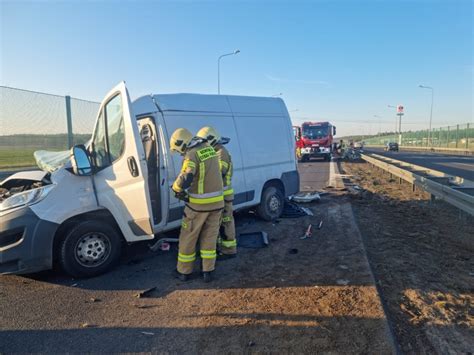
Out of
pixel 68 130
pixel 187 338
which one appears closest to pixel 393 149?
pixel 68 130

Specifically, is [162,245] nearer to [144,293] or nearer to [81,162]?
[144,293]

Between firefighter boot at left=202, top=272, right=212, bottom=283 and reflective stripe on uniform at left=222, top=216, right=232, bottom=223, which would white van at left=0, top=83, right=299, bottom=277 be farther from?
firefighter boot at left=202, top=272, right=212, bottom=283

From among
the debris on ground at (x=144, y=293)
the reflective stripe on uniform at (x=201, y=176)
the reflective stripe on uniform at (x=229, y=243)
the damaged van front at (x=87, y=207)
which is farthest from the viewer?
the reflective stripe on uniform at (x=229, y=243)

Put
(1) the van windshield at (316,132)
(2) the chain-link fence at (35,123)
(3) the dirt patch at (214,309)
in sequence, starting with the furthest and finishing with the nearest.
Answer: (1) the van windshield at (316,132)
(2) the chain-link fence at (35,123)
(3) the dirt patch at (214,309)

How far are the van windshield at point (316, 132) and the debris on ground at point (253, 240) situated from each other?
20.1 m

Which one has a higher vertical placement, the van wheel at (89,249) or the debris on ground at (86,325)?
the van wheel at (89,249)

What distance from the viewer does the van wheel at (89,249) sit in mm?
4090

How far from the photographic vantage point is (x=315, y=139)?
970 inches

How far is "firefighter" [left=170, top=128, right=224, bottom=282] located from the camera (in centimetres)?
408

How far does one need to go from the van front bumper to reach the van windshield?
22467mm

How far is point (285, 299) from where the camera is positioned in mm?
3512

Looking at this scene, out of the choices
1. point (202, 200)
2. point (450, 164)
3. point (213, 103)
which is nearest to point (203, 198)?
point (202, 200)

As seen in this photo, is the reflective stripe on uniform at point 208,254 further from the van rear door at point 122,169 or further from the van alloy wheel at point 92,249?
the van alloy wheel at point 92,249

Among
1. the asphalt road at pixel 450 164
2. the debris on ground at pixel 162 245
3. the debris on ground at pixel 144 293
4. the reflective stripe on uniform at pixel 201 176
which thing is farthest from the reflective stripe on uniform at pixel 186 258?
the asphalt road at pixel 450 164
